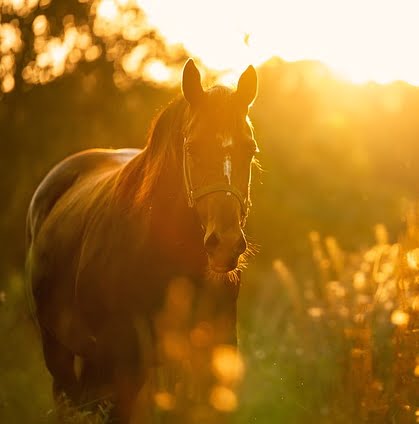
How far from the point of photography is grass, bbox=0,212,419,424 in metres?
3.44

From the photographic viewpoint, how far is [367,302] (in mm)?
3725

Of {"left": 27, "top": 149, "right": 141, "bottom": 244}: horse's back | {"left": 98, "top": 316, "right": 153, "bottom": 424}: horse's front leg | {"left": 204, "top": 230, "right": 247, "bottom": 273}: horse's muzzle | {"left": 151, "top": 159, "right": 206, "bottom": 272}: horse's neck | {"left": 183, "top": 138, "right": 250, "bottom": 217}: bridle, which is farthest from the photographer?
{"left": 27, "top": 149, "right": 141, "bottom": 244}: horse's back

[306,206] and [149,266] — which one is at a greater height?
[149,266]

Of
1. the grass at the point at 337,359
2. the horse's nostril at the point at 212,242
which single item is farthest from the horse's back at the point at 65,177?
the horse's nostril at the point at 212,242

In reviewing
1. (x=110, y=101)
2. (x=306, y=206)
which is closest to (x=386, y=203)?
(x=306, y=206)

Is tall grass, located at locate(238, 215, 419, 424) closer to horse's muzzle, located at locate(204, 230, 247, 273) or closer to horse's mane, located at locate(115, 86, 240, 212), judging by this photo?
horse's muzzle, located at locate(204, 230, 247, 273)

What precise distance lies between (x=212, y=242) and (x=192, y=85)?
895 millimetres

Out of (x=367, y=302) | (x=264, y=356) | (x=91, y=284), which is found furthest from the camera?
(x=264, y=356)

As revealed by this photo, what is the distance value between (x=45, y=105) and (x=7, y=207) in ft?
5.67

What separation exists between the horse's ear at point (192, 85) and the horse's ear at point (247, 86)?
221 millimetres

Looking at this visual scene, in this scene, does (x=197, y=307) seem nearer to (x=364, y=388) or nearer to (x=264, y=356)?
(x=364, y=388)

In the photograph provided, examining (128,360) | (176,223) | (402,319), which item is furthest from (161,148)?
(402,319)

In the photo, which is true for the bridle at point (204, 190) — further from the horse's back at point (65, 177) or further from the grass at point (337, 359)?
the horse's back at point (65, 177)

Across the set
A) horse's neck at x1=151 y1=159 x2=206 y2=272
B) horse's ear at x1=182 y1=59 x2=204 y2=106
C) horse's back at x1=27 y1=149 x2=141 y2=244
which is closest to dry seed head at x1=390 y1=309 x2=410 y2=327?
horse's neck at x1=151 y1=159 x2=206 y2=272
